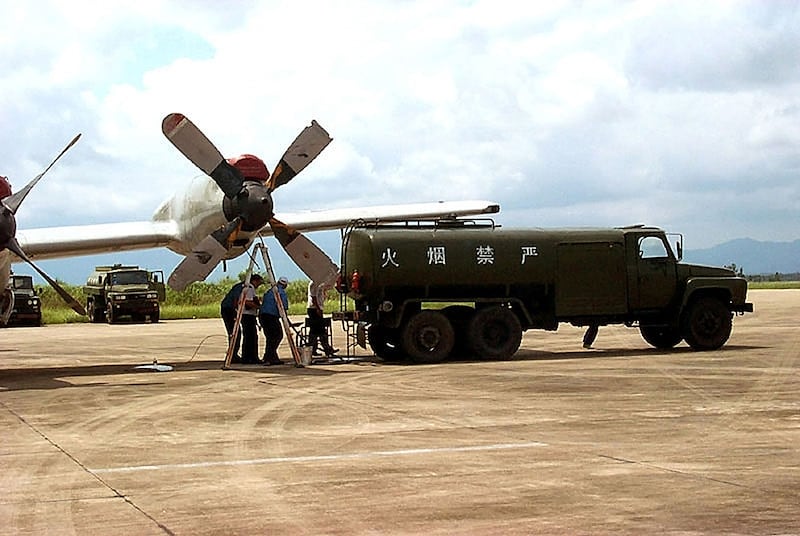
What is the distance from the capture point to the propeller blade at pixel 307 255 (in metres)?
19.9

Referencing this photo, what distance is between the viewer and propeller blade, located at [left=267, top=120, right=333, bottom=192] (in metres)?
19.6

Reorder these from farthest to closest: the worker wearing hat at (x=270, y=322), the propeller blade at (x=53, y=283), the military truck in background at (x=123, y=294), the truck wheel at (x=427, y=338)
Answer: the military truck in background at (x=123, y=294), the worker wearing hat at (x=270, y=322), the truck wheel at (x=427, y=338), the propeller blade at (x=53, y=283)

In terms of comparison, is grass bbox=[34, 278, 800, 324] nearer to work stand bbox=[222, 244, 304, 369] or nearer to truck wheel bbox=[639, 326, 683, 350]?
truck wheel bbox=[639, 326, 683, 350]

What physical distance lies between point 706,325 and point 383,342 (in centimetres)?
651

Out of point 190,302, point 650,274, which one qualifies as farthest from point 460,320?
point 190,302

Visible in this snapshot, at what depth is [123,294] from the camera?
4575cm

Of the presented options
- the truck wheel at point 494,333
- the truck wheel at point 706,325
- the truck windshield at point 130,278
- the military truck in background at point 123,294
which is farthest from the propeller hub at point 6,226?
the truck windshield at point 130,278

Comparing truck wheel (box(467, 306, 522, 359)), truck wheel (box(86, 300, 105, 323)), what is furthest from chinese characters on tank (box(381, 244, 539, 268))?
truck wheel (box(86, 300, 105, 323))

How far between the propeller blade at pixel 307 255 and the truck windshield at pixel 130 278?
2837cm

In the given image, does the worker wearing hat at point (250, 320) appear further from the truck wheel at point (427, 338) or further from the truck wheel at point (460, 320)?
the truck wheel at point (460, 320)

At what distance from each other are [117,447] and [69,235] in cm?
1020

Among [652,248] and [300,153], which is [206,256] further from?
[652,248]

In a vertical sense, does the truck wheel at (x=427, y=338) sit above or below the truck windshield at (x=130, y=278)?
below

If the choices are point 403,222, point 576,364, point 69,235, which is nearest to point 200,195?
point 69,235
